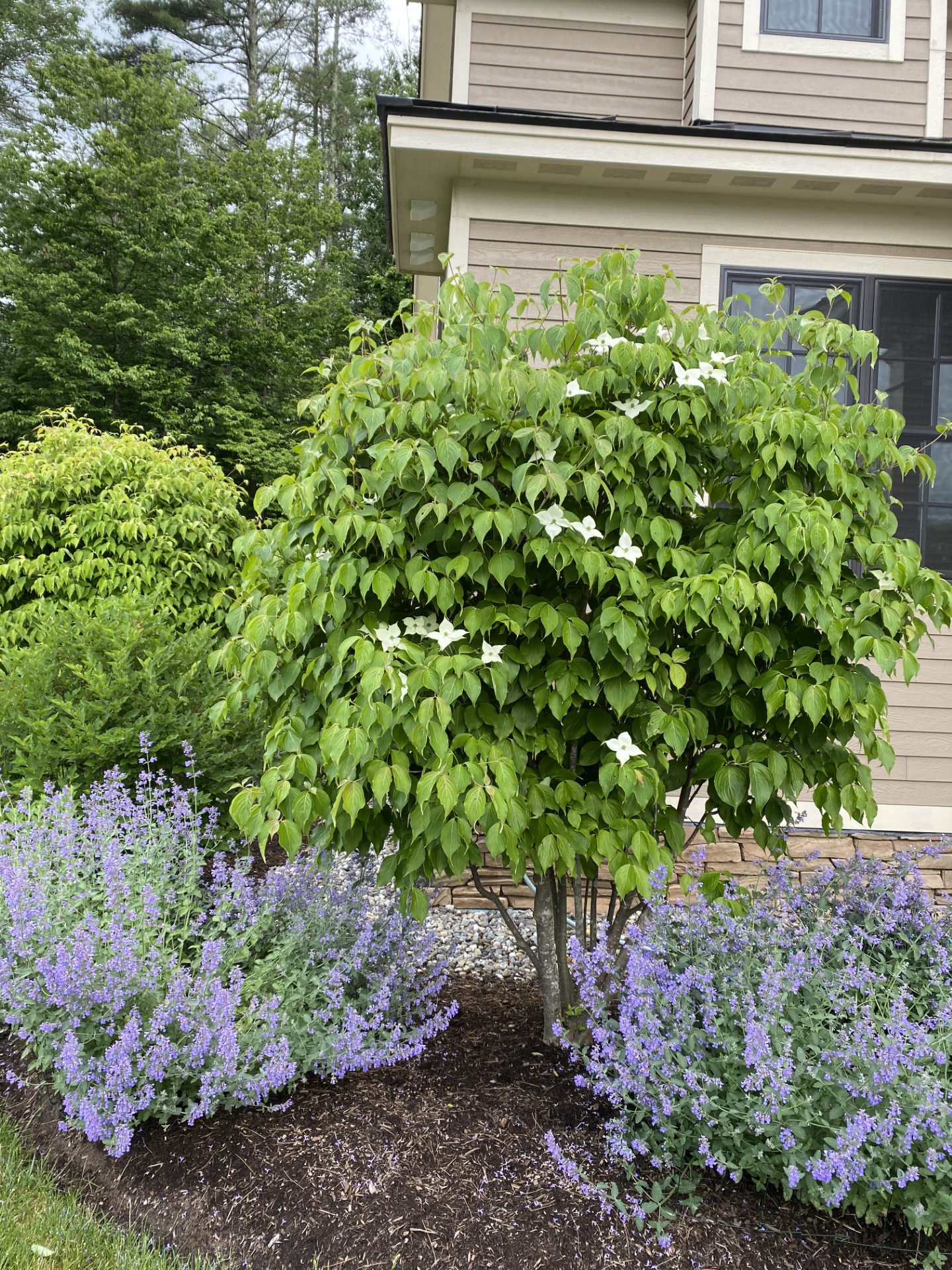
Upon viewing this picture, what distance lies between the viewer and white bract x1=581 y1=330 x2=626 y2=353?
2473mm

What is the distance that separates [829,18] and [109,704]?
17.7 feet

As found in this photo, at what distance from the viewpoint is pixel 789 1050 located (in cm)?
216

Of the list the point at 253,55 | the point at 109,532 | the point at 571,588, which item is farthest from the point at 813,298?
the point at 253,55

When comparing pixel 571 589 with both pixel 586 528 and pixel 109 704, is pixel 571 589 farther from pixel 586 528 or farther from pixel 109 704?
pixel 109 704

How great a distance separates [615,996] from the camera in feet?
10.0

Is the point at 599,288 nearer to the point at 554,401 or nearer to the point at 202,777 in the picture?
the point at 554,401

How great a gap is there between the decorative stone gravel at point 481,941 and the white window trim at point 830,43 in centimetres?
488

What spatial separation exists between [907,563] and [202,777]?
3398 mm

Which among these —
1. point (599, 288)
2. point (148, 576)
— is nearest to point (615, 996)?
point (599, 288)

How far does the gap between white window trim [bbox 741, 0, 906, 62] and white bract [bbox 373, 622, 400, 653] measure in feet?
15.1

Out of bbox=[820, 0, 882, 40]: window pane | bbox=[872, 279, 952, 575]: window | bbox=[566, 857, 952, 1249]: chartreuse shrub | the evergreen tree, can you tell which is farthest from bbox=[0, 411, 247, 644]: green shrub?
the evergreen tree

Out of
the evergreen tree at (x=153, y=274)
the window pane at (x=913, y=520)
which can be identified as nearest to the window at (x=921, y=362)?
the window pane at (x=913, y=520)

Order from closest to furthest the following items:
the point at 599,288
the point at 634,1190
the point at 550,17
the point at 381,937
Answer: the point at 634,1190 < the point at 599,288 < the point at 381,937 < the point at 550,17

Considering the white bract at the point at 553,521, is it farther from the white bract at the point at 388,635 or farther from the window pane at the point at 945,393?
the window pane at the point at 945,393
